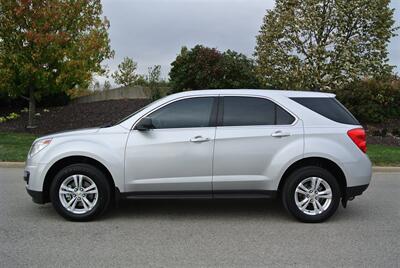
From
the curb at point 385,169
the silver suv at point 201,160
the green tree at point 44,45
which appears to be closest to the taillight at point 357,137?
the silver suv at point 201,160

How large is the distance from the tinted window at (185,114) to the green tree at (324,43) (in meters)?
13.8

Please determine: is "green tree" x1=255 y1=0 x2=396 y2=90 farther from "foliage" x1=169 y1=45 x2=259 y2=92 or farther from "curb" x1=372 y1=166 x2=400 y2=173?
"curb" x1=372 y1=166 x2=400 y2=173

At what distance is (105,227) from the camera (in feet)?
19.6

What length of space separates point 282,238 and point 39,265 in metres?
2.67

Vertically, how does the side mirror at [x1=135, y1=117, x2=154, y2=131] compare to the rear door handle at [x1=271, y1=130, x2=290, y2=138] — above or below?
above

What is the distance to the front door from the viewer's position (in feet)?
20.1

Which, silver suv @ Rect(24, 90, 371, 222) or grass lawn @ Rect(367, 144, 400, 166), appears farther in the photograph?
grass lawn @ Rect(367, 144, 400, 166)

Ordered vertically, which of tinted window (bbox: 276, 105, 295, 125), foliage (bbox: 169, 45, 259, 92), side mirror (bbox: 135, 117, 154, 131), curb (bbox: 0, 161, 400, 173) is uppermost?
foliage (bbox: 169, 45, 259, 92)

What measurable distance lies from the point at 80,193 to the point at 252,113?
2.48 meters

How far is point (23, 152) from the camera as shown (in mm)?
12359

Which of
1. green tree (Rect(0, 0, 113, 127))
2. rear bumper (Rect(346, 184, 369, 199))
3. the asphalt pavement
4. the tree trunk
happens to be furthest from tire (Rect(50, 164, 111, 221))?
the tree trunk

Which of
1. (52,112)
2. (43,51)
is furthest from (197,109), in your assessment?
(52,112)

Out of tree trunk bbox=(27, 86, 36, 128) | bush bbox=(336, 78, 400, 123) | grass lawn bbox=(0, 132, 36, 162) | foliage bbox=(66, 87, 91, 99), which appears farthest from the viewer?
foliage bbox=(66, 87, 91, 99)

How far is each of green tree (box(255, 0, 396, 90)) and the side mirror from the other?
1430 cm
